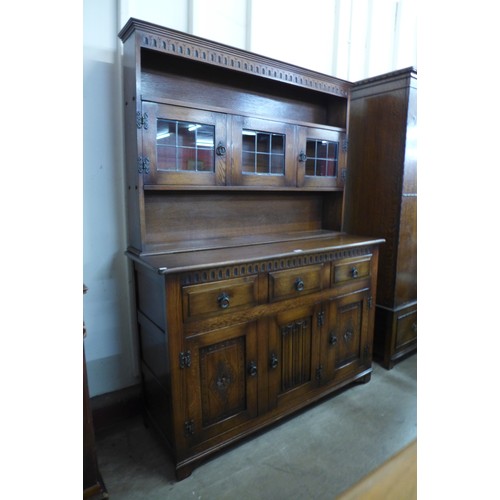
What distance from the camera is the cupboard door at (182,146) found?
1.66 m

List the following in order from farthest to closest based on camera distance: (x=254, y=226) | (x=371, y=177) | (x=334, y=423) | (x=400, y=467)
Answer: (x=371, y=177) < (x=254, y=226) < (x=334, y=423) < (x=400, y=467)

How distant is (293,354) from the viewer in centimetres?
193

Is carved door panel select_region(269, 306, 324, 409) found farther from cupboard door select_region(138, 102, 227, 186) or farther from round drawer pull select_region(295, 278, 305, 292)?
cupboard door select_region(138, 102, 227, 186)

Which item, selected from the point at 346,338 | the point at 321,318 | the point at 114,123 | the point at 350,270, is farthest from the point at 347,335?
the point at 114,123

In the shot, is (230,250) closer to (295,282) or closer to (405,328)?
(295,282)

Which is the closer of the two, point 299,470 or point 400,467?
point 400,467

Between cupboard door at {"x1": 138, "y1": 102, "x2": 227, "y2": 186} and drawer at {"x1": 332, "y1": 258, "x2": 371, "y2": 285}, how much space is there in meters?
0.86

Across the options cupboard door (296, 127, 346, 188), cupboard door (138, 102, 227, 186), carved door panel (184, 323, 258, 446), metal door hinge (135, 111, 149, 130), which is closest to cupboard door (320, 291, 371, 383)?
carved door panel (184, 323, 258, 446)

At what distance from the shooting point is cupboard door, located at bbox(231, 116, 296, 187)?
1.94 m
